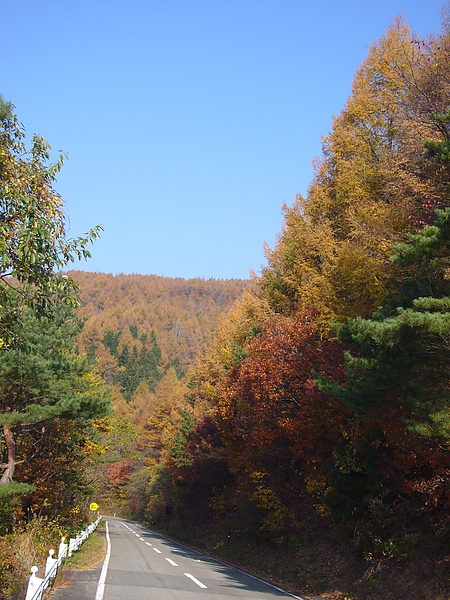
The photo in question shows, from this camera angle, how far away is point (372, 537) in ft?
47.5

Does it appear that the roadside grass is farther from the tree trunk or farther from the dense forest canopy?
the dense forest canopy

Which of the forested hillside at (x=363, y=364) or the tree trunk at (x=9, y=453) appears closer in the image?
the forested hillside at (x=363, y=364)

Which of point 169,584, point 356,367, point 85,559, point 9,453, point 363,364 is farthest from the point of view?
point 9,453

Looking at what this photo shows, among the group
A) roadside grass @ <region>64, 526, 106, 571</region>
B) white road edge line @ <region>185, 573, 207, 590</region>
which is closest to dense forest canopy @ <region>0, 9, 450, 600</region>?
Answer: white road edge line @ <region>185, 573, 207, 590</region>

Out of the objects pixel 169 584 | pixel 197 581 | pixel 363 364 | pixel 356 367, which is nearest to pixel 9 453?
pixel 197 581

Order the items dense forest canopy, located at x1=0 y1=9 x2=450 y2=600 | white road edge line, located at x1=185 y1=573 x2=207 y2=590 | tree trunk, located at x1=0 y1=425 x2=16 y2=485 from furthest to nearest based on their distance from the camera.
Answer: tree trunk, located at x1=0 y1=425 x2=16 y2=485, white road edge line, located at x1=185 y1=573 x2=207 y2=590, dense forest canopy, located at x1=0 y1=9 x2=450 y2=600

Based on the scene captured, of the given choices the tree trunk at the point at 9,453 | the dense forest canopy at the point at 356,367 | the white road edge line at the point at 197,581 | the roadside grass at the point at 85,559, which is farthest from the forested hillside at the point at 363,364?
the tree trunk at the point at 9,453

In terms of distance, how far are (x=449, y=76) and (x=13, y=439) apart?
21.1 meters

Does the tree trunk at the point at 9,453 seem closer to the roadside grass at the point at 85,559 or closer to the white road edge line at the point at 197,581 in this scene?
the roadside grass at the point at 85,559

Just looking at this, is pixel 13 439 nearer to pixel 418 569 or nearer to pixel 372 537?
pixel 372 537

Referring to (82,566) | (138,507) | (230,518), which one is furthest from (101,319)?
(82,566)

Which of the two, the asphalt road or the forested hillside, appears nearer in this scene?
the forested hillside

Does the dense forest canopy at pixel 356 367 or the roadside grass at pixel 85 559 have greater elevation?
the dense forest canopy at pixel 356 367

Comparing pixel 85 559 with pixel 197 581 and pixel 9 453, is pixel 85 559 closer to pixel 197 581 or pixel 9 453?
pixel 197 581
